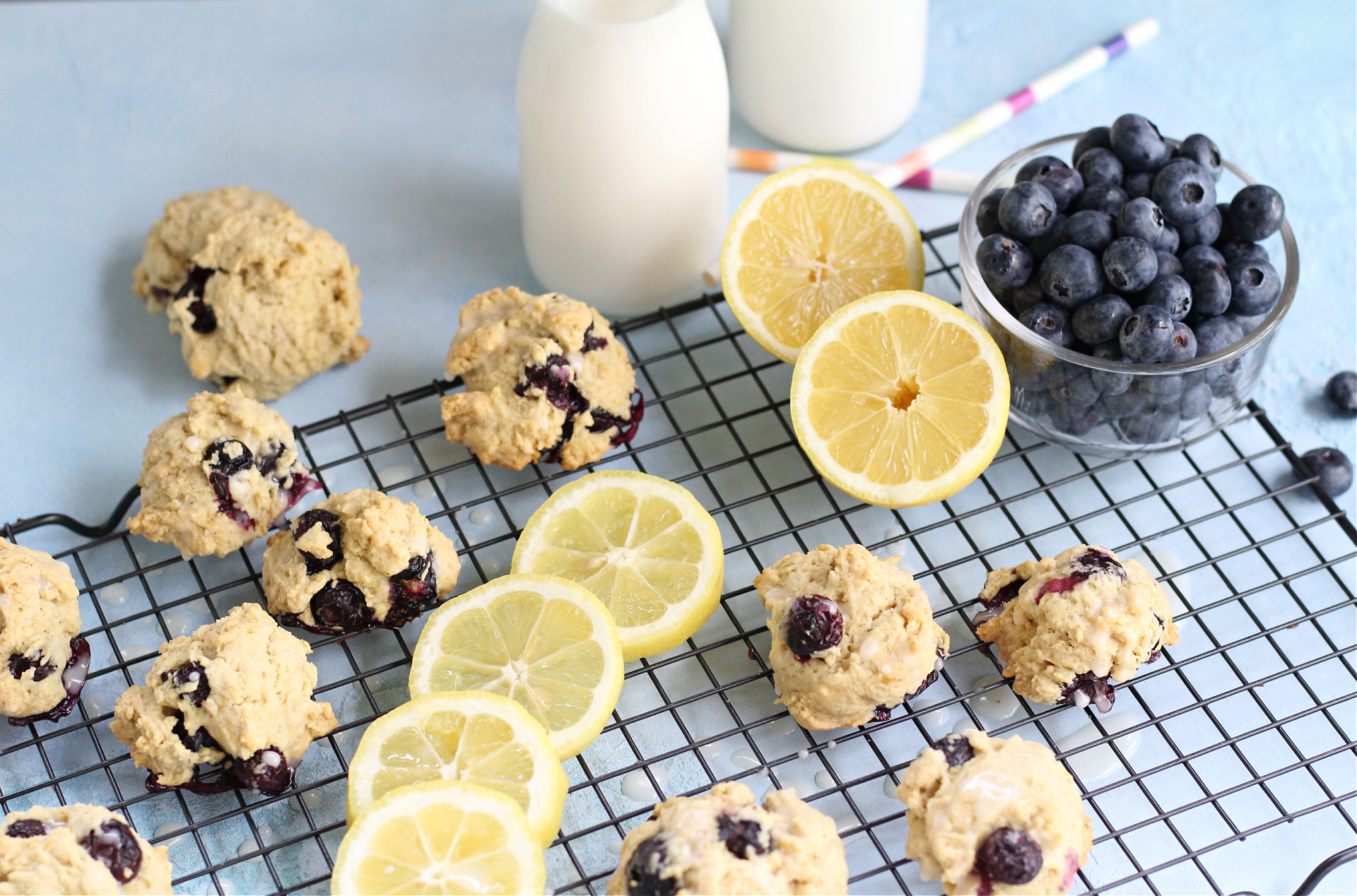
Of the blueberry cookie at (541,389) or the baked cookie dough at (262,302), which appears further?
the baked cookie dough at (262,302)

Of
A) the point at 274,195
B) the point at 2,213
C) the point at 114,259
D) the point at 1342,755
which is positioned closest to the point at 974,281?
the point at 1342,755

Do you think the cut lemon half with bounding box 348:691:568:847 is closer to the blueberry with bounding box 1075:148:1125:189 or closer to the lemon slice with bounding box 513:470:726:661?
the lemon slice with bounding box 513:470:726:661

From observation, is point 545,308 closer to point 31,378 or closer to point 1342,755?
point 31,378

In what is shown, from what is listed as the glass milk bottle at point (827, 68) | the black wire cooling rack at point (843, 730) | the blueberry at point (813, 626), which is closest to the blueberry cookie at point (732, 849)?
the black wire cooling rack at point (843, 730)

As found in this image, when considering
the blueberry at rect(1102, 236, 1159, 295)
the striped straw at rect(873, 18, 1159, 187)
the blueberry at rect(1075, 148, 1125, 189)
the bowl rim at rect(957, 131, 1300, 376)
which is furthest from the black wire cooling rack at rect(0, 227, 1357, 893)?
the striped straw at rect(873, 18, 1159, 187)

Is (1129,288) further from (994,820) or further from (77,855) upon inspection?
(77,855)

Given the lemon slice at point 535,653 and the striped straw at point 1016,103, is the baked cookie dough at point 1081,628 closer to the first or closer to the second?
the lemon slice at point 535,653
